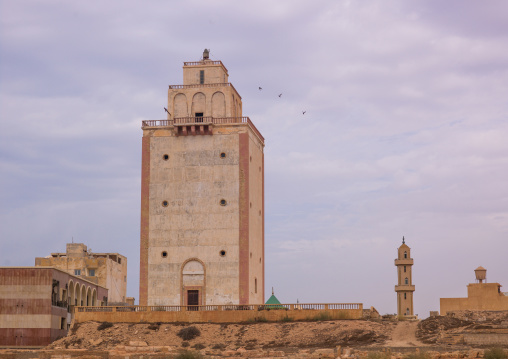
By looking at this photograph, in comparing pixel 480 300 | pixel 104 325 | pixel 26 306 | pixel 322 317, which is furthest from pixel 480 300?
pixel 26 306

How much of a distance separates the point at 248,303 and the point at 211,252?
157 inches

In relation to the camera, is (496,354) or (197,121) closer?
(496,354)

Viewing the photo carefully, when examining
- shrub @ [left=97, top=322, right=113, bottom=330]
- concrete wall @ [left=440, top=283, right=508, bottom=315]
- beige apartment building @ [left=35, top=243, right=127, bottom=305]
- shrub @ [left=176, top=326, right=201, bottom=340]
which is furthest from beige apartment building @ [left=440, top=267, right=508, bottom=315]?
beige apartment building @ [left=35, top=243, right=127, bottom=305]

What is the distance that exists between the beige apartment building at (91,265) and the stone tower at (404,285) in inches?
1076

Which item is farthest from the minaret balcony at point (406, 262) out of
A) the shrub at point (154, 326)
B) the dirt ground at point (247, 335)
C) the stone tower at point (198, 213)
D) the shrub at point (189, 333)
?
the shrub at point (189, 333)

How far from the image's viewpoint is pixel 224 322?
151ft

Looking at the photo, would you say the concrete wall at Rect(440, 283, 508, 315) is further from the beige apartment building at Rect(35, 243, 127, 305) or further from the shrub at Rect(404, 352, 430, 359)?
the beige apartment building at Rect(35, 243, 127, 305)

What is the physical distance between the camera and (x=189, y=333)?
4381cm

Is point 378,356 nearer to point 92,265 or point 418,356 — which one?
point 418,356

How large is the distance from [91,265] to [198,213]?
26.7 meters

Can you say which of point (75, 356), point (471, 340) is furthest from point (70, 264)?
point (471, 340)

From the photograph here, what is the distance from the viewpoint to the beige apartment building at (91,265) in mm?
75062

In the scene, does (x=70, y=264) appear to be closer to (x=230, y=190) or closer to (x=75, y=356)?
(x=230, y=190)

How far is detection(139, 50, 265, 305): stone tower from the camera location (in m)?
51.2
